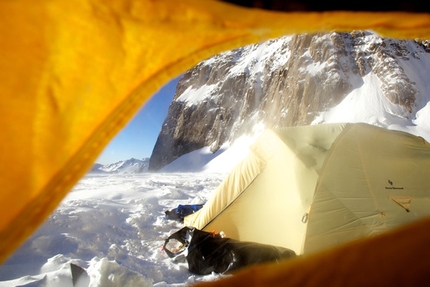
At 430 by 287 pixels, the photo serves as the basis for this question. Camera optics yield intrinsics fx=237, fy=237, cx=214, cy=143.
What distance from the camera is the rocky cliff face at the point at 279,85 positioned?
35000mm

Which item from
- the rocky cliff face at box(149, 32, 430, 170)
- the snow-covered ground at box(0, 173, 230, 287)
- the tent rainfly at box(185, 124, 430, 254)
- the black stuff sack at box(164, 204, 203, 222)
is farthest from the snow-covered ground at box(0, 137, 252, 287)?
the rocky cliff face at box(149, 32, 430, 170)

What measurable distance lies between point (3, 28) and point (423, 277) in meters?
1.31

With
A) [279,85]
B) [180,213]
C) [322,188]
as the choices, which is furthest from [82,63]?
[279,85]

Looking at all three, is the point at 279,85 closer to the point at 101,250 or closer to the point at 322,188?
the point at 322,188

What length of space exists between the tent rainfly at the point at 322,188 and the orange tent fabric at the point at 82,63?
2.57 m

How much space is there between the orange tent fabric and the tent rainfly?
2.57 metres

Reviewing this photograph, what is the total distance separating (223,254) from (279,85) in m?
44.8

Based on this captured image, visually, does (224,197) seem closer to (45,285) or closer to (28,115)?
(45,285)

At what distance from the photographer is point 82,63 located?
2.52 feet

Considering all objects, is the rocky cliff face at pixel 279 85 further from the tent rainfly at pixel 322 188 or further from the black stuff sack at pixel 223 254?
the black stuff sack at pixel 223 254

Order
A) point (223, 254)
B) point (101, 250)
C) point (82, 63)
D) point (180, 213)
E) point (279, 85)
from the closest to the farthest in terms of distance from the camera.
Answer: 1. point (82, 63)
2. point (223, 254)
3. point (101, 250)
4. point (180, 213)
5. point (279, 85)

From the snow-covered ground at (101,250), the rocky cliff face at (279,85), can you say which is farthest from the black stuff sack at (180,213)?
the rocky cliff face at (279,85)

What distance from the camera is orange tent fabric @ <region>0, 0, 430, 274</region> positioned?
0.69 meters

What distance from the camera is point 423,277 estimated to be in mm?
600
